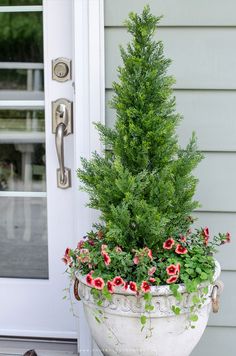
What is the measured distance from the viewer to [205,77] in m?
2.07

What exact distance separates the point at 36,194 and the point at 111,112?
20.5 inches

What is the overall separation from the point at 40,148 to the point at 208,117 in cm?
74

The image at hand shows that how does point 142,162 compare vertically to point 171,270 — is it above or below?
above

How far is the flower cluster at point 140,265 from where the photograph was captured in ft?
5.39

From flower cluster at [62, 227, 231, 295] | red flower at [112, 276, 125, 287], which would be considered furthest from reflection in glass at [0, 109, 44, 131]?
red flower at [112, 276, 125, 287]

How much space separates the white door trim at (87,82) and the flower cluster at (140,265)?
0.41m

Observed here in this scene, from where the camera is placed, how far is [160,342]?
171cm

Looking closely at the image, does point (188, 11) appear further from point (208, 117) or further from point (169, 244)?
point (169, 244)

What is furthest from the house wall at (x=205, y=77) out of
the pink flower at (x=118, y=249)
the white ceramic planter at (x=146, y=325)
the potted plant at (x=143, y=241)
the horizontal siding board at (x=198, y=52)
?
the pink flower at (x=118, y=249)

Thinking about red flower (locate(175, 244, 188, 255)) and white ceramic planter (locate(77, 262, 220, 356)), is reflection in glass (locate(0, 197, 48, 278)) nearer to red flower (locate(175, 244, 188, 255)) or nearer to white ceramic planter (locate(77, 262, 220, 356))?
white ceramic planter (locate(77, 262, 220, 356))

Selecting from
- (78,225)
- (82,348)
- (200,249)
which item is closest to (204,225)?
(200,249)

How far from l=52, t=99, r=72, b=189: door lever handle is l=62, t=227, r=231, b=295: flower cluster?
1.63 feet

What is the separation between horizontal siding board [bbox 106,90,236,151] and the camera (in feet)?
6.84

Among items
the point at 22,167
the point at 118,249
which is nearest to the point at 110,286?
the point at 118,249
